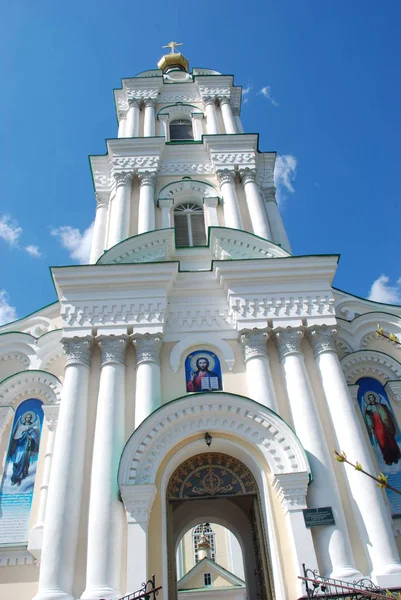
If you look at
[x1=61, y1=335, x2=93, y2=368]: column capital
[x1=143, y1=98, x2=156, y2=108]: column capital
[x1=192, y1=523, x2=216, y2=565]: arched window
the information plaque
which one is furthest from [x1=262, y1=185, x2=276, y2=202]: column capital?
[x1=192, y1=523, x2=216, y2=565]: arched window

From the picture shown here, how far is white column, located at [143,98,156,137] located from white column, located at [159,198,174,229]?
359 cm

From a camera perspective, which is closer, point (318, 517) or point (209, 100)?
point (318, 517)

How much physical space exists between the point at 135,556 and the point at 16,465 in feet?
11.8

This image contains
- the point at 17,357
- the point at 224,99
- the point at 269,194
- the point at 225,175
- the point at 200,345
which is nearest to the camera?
the point at 200,345

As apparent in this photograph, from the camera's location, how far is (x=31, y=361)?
39.3ft

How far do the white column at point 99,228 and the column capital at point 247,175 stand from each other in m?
4.41

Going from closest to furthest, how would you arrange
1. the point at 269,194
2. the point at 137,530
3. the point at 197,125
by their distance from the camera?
the point at 137,530 < the point at 269,194 < the point at 197,125

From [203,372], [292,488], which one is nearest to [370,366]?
[203,372]

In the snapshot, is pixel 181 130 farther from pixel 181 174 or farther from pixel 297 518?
pixel 297 518

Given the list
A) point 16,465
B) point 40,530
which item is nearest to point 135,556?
point 40,530

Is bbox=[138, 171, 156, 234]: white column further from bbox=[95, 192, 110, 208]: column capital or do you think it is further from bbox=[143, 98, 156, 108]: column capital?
bbox=[143, 98, 156, 108]: column capital

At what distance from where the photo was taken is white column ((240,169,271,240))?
14305 millimetres

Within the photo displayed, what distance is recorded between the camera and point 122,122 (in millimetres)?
19406

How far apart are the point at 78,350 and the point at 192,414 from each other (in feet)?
9.35
